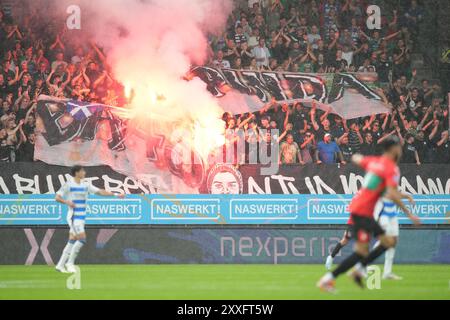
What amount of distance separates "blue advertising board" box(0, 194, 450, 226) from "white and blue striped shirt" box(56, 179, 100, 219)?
3203 millimetres

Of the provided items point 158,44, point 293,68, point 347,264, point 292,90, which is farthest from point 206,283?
point 158,44

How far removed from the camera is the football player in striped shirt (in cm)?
1798

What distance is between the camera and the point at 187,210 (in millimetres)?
21750

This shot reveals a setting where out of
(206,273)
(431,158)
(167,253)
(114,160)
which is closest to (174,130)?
(114,160)

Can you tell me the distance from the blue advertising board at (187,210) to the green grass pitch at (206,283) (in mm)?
1287

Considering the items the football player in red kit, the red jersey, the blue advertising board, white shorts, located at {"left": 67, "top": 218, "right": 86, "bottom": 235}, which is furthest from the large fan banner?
the red jersey

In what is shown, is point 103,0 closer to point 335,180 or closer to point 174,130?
point 174,130

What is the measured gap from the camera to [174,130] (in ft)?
72.4

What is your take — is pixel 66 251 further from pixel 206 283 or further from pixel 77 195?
pixel 206 283

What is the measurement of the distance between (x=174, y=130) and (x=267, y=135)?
7.96ft

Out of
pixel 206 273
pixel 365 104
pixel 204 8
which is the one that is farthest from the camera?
pixel 204 8

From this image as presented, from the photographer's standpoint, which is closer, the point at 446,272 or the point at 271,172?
the point at 446,272

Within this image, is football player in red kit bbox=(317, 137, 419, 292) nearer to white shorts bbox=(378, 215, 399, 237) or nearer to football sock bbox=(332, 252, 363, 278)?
football sock bbox=(332, 252, 363, 278)

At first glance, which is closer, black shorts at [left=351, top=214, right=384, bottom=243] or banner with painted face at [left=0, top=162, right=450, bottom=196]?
black shorts at [left=351, top=214, right=384, bottom=243]
